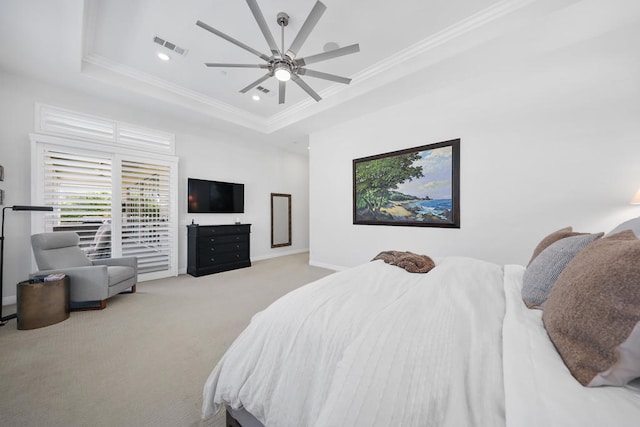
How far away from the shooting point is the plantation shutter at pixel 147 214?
12.2 ft

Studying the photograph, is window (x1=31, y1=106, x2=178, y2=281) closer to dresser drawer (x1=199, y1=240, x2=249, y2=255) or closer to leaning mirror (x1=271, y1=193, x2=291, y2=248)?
dresser drawer (x1=199, y1=240, x2=249, y2=255)

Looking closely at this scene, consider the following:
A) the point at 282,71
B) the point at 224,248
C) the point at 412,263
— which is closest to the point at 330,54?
the point at 282,71

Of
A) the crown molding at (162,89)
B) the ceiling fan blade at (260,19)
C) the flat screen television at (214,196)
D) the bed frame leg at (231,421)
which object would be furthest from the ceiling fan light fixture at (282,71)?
the flat screen television at (214,196)

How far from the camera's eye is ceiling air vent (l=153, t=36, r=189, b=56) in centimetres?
270

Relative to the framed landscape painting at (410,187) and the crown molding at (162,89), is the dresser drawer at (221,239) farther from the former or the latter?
the framed landscape painting at (410,187)

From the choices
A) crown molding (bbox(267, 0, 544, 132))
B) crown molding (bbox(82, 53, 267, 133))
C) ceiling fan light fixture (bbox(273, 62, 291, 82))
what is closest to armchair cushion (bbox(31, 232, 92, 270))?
crown molding (bbox(82, 53, 267, 133))

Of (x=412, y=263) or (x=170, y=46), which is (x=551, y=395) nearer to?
(x=412, y=263)

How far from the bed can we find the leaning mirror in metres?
4.91

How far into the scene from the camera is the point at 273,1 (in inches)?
87.3

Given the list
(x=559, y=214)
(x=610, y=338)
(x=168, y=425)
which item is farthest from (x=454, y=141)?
(x=168, y=425)

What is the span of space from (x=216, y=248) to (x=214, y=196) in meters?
1.11

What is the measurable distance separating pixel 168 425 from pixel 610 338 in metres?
1.92

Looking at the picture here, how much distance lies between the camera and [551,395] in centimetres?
54

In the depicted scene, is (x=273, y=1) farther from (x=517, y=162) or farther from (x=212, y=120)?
(x=517, y=162)
